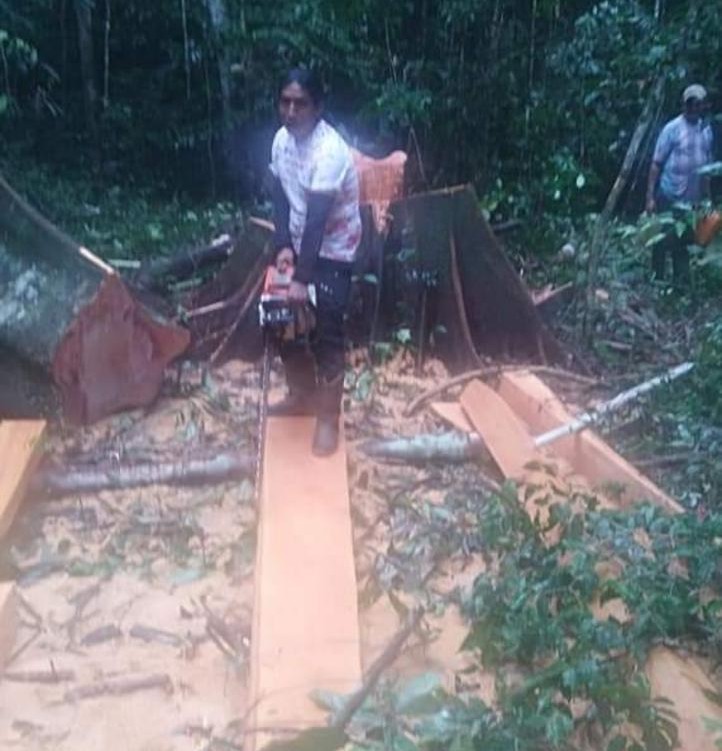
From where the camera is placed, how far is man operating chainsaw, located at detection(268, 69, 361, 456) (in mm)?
4852

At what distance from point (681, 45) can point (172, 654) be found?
19.0 ft

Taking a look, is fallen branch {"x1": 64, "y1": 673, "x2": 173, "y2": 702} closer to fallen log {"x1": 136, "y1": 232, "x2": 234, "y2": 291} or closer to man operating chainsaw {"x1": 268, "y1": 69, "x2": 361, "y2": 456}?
man operating chainsaw {"x1": 268, "y1": 69, "x2": 361, "y2": 456}

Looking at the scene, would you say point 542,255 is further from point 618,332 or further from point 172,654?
point 172,654

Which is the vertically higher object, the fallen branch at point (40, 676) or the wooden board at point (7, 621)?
the wooden board at point (7, 621)

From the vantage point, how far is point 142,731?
359 centimetres

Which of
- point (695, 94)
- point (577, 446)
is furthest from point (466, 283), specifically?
point (695, 94)

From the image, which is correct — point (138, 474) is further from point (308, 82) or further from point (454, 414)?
point (308, 82)

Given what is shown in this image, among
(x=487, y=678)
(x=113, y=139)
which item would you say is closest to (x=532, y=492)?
(x=487, y=678)

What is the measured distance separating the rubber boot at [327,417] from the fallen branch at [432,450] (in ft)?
1.25

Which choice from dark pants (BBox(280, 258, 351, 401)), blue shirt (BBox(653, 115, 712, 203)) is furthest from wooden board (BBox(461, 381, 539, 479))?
blue shirt (BBox(653, 115, 712, 203))

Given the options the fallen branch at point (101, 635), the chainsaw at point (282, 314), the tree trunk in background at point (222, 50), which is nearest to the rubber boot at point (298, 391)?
the chainsaw at point (282, 314)

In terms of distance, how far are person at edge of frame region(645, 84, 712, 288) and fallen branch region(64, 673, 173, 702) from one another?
6.10 m

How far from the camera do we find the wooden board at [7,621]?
395 cm

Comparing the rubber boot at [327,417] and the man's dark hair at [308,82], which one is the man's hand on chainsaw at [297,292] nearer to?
the rubber boot at [327,417]
